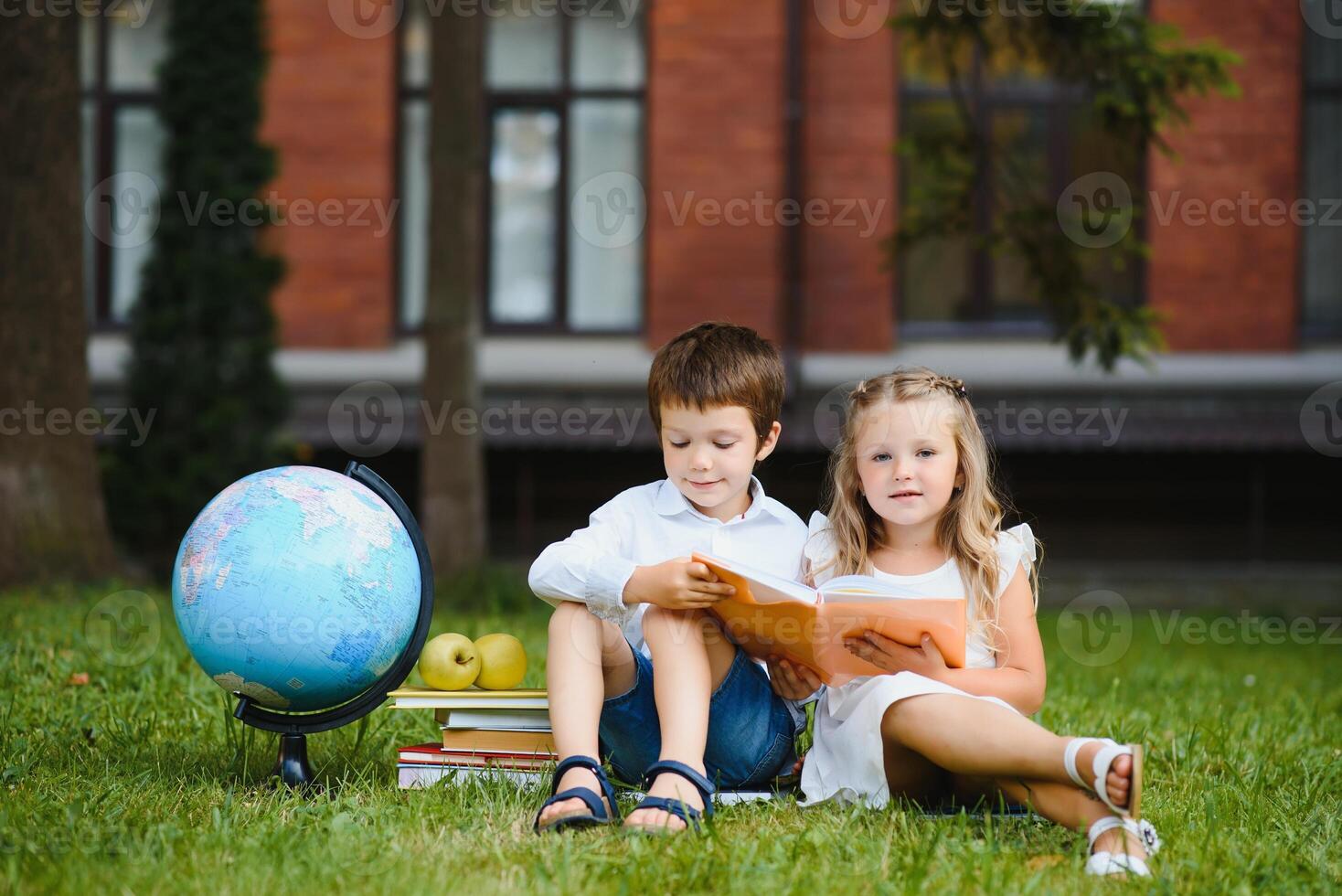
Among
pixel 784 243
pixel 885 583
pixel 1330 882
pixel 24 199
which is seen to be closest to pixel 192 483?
pixel 24 199

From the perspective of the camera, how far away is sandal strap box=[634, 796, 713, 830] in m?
2.96

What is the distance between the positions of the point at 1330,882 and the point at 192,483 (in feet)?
25.7

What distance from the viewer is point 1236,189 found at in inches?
411

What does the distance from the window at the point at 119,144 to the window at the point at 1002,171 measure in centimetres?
627

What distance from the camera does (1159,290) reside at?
415 inches

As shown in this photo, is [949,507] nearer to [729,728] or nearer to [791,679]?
[791,679]
